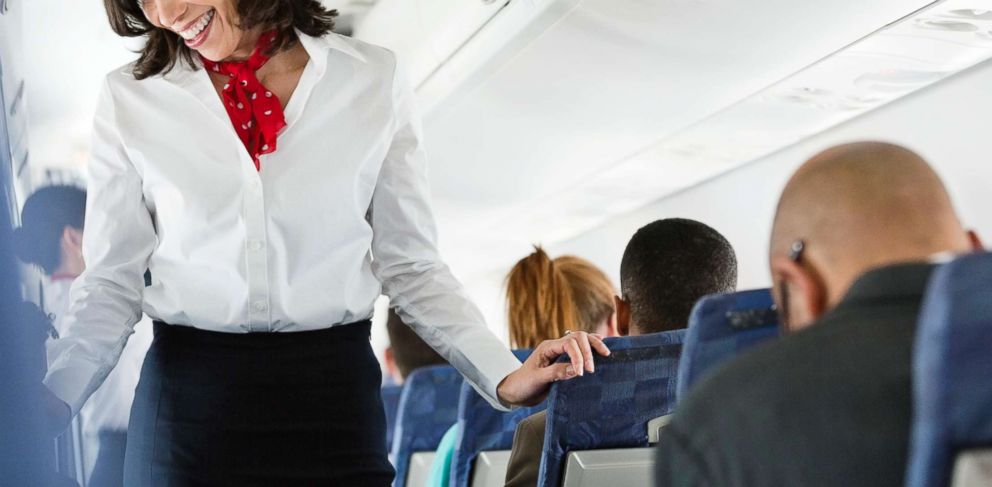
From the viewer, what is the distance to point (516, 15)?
4082 mm

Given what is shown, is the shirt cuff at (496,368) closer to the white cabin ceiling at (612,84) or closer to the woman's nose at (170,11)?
the woman's nose at (170,11)

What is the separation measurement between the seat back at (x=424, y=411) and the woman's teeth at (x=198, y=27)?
208 centimetres

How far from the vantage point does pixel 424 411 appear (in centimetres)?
402

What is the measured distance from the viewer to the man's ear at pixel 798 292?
1.14m

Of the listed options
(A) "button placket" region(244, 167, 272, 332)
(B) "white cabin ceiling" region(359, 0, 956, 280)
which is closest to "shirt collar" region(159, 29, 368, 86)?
(A) "button placket" region(244, 167, 272, 332)

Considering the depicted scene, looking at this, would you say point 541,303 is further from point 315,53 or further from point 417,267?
point 315,53

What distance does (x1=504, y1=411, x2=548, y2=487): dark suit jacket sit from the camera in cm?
246

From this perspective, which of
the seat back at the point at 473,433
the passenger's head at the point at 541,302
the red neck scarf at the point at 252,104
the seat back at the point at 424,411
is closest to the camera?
the red neck scarf at the point at 252,104

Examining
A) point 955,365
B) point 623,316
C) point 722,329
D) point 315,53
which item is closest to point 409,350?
point 623,316

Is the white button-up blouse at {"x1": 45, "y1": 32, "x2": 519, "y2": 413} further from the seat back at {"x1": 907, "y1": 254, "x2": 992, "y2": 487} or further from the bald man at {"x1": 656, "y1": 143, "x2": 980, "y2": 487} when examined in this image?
the seat back at {"x1": 907, "y1": 254, "x2": 992, "y2": 487}

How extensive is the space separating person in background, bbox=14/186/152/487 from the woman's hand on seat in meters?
0.70

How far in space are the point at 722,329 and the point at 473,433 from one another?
172 centimetres

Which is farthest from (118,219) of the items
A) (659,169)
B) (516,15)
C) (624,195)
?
(624,195)

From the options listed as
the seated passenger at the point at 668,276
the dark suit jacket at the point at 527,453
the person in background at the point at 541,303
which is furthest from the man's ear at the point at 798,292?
the person in background at the point at 541,303
